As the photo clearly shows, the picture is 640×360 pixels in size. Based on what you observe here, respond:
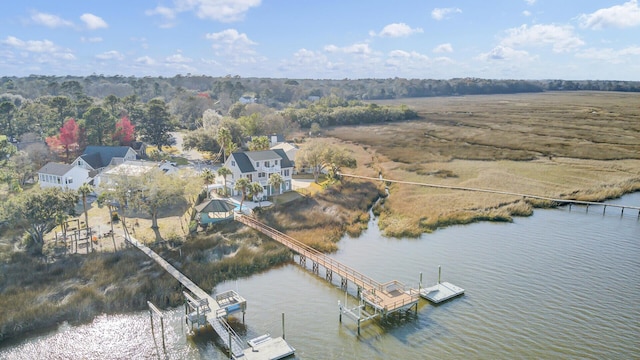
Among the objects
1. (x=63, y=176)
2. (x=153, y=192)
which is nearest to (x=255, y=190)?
(x=153, y=192)

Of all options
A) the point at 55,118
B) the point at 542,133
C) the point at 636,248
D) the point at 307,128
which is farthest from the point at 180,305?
the point at 542,133

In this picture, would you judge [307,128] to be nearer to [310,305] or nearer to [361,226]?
[361,226]

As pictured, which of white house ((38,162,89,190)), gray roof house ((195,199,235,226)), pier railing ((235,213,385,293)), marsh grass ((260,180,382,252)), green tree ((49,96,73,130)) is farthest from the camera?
green tree ((49,96,73,130))

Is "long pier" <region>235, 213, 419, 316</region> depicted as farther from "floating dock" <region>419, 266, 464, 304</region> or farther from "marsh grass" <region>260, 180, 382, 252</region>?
"marsh grass" <region>260, 180, 382, 252</region>

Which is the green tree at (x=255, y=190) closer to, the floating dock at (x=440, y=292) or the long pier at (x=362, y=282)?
the long pier at (x=362, y=282)

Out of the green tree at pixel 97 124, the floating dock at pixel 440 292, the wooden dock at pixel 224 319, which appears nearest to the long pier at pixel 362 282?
the floating dock at pixel 440 292

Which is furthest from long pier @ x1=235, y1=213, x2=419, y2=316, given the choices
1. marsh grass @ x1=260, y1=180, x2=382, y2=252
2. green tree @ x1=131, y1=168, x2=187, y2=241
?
green tree @ x1=131, y1=168, x2=187, y2=241
